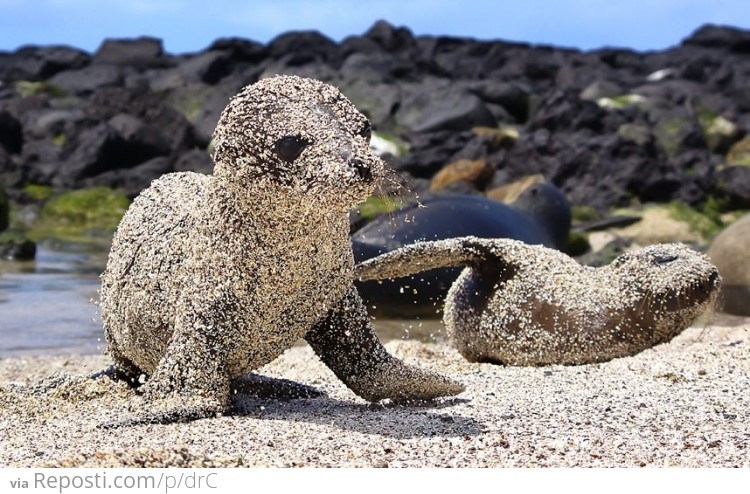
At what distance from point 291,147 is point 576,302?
2714 millimetres

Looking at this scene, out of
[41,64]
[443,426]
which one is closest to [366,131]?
[443,426]

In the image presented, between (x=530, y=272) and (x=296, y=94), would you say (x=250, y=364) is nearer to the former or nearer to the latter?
(x=296, y=94)

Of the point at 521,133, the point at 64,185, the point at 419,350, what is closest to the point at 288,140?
the point at 419,350

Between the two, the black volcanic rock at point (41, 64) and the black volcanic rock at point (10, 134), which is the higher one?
the black volcanic rock at point (41, 64)

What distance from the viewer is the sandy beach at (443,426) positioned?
405 cm

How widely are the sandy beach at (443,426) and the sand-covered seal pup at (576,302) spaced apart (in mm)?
294

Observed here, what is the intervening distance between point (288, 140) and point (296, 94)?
0.24m

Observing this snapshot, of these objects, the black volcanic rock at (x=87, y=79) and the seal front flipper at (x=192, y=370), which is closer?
the seal front flipper at (x=192, y=370)

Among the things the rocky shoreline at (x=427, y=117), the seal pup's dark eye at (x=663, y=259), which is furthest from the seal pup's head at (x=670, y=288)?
the rocky shoreline at (x=427, y=117)

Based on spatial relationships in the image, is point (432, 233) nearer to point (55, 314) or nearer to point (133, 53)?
point (55, 314)

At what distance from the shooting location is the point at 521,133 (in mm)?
26531

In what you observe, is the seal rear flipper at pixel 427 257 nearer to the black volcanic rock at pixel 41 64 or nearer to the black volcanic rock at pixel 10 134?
the black volcanic rock at pixel 10 134

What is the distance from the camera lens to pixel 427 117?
2720 cm

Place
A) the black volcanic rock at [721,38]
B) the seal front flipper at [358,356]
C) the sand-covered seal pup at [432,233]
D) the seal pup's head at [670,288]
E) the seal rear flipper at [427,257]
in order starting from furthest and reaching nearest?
the black volcanic rock at [721,38]
the sand-covered seal pup at [432,233]
the seal pup's head at [670,288]
the seal rear flipper at [427,257]
the seal front flipper at [358,356]
